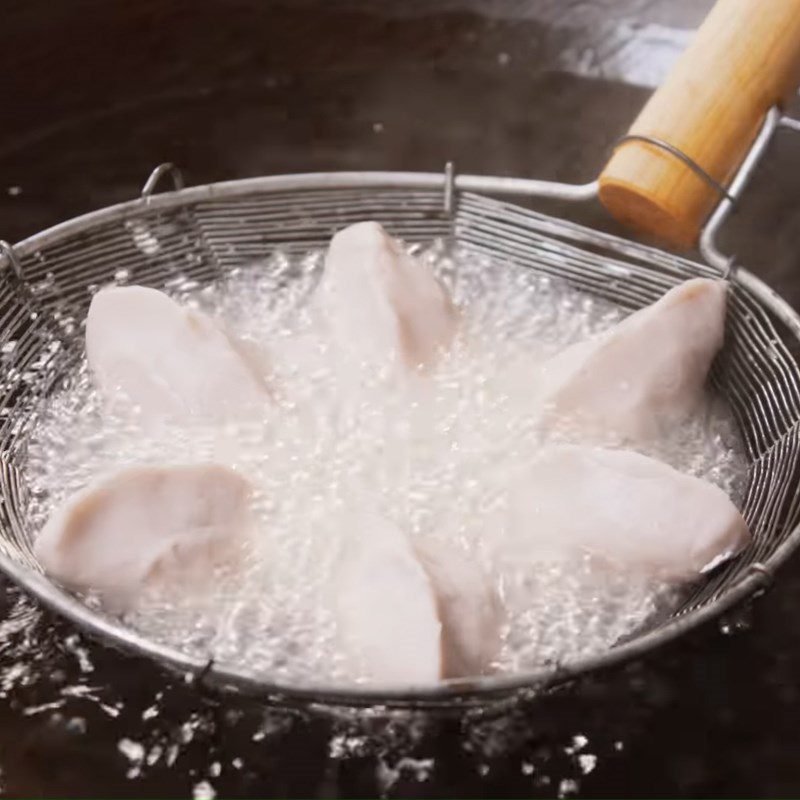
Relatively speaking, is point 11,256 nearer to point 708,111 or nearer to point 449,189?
point 449,189

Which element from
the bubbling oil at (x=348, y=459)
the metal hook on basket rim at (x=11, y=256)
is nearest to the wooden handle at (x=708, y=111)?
the bubbling oil at (x=348, y=459)

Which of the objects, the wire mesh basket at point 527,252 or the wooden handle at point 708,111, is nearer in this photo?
the wire mesh basket at point 527,252

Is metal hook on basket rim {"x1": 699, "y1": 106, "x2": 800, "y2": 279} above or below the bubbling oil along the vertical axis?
above

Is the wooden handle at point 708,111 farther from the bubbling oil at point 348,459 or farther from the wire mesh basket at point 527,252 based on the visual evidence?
the bubbling oil at point 348,459

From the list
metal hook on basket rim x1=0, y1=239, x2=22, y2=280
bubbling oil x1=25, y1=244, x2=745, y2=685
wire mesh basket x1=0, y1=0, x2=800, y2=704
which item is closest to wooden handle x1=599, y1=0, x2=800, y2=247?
wire mesh basket x1=0, y1=0, x2=800, y2=704

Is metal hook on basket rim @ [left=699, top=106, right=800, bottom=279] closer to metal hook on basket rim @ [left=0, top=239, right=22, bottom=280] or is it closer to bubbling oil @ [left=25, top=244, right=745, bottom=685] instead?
bubbling oil @ [left=25, top=244, right=745, bottom=685]

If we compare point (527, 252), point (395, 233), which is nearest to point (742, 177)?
point (527, 252)
